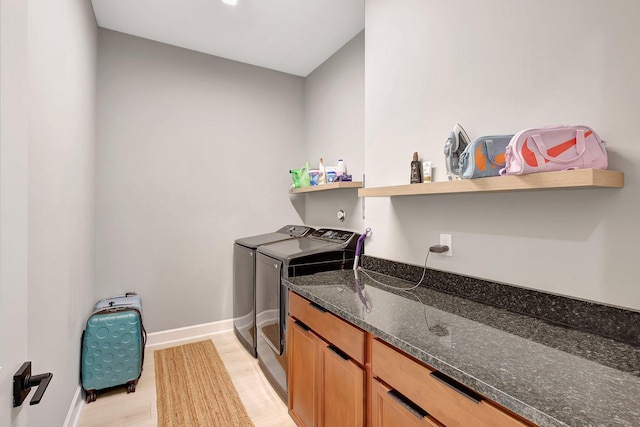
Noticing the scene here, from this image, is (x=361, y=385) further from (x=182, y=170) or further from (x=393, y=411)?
(x=182, y=170)

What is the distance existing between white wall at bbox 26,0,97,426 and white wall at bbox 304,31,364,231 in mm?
1913

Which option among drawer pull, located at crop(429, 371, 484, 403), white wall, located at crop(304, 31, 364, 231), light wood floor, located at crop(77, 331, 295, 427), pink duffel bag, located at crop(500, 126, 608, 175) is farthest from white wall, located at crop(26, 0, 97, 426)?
white wall, located at crop(304, 31, 364, 231)

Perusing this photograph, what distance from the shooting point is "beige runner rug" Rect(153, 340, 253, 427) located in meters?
1.87

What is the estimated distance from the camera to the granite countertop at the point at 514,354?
0.67 meters

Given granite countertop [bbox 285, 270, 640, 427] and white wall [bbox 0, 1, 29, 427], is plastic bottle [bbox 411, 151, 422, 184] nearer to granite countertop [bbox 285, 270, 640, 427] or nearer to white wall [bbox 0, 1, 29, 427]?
granite countertop [bbox 285, 270, 640, 427]

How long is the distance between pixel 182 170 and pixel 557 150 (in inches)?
112

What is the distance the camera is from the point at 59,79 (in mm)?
1497

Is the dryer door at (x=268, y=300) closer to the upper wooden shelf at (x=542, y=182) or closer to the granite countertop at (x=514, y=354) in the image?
the granite countertop at (x=514, y=354)

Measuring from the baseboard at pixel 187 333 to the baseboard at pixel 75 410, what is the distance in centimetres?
76

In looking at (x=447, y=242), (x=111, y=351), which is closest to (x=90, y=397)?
(x=111, y=351)

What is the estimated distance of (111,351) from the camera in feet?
6.87

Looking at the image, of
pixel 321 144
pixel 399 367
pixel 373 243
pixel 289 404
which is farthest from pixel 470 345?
pixel 321 144

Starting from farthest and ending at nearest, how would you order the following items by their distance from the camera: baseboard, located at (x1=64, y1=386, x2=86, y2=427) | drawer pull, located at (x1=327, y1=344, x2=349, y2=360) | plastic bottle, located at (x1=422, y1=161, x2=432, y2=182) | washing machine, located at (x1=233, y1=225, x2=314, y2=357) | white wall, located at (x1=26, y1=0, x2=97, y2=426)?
washing machine, located at (x1=233, y1=225, x2=314, y2=357), baseboard, located at (x1=64, y1=386, x2=86, y2=427), plastic bottle, located at (x1=422, y1=161, x2=432, y2=182), drawer pull, located at (x1=327, y1=344, x2=349, y2=360), white wall, located at (x1=26, y1=0, x2=97, y2=426)

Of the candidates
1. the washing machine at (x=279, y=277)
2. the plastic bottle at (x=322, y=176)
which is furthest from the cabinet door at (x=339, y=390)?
the plastic bottle at (x=322, y=176)
